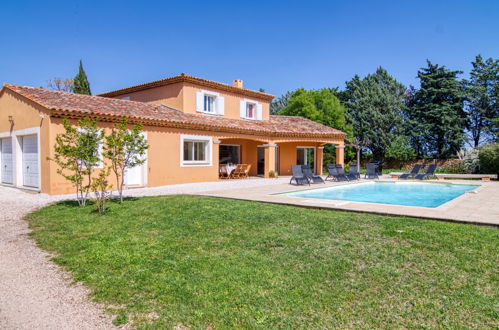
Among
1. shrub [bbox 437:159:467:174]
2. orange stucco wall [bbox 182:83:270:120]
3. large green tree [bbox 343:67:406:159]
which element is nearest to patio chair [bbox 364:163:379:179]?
orange stucco wall [bbox 182:83:270:120]

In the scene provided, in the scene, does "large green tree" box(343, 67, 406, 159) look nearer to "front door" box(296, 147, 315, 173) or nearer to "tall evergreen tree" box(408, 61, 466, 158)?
"tall evergreen tree" box(408, 61, 466, 158)

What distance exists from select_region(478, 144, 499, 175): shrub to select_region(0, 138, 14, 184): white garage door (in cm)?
3031

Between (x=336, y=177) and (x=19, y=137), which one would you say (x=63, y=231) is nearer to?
(x=19, y=137)

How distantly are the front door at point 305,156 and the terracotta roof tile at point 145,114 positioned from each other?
8.33 feet

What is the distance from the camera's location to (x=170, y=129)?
57.4 feet

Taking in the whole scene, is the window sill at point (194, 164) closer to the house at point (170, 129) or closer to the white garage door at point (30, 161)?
the house at point (170, 129)

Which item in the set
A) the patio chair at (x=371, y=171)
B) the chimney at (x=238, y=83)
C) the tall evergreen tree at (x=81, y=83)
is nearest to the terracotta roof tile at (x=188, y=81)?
the chimney at (x=238, y=83)

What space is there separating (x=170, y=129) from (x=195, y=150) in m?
2.47

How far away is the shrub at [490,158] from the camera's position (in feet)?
79.5

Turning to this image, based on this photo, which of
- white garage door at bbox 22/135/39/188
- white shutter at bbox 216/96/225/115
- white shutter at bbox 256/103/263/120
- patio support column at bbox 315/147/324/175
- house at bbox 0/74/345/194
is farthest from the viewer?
patio support column at bbox 315/147/324/175

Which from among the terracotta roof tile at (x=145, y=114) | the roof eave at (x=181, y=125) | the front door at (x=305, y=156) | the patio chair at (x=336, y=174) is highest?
the terracotta roof tile at (x=145, y=114)

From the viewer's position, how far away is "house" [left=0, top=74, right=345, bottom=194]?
14.0 m

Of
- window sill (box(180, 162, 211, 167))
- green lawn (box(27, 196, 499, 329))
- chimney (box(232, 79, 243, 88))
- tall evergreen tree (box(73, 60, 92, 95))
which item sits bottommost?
green lawn (box(27, 196, 499, 329))

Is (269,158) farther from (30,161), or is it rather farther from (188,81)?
(30,161)
